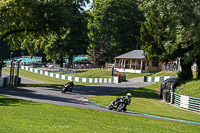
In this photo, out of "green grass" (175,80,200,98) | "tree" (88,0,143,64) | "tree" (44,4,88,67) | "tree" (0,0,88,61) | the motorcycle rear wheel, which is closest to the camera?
the motorcycle rear wheel

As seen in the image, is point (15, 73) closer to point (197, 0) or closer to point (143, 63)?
point (197, 0)

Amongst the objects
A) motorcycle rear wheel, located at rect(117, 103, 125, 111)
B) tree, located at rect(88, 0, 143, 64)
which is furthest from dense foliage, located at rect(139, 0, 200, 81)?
tree, located at rect(88, 0, 143, 64)

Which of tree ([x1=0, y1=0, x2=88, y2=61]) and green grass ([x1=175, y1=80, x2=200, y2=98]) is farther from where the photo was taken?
tree ([x1=0, y1=0, x2=88, y2=61])

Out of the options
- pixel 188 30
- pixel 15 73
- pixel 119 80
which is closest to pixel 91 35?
pixel 119 80

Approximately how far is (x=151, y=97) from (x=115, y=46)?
164 ft

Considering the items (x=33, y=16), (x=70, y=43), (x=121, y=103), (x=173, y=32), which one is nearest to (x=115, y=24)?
(x=70, y=43)

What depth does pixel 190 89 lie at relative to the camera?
2442 centimetres

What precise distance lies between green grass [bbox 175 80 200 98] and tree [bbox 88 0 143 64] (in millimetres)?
42701

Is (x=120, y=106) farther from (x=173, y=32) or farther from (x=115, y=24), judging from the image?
(x=115, y=24)

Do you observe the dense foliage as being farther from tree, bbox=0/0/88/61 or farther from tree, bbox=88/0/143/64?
tree, bbox=88/0/143/64

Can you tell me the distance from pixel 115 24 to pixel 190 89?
5341cm

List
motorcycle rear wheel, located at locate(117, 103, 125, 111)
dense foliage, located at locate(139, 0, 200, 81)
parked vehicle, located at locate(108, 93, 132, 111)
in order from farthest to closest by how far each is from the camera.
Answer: dense foliage, located at locate(139, 0, 200, 81) → motorcycle rear wheel, located at locate(117, 103, 125, 111) → parked vehicle, located at locate(108, 93, 132, 111)

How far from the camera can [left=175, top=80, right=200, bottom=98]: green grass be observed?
23359 mm

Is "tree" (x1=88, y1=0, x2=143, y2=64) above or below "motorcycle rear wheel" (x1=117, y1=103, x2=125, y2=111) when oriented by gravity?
above
